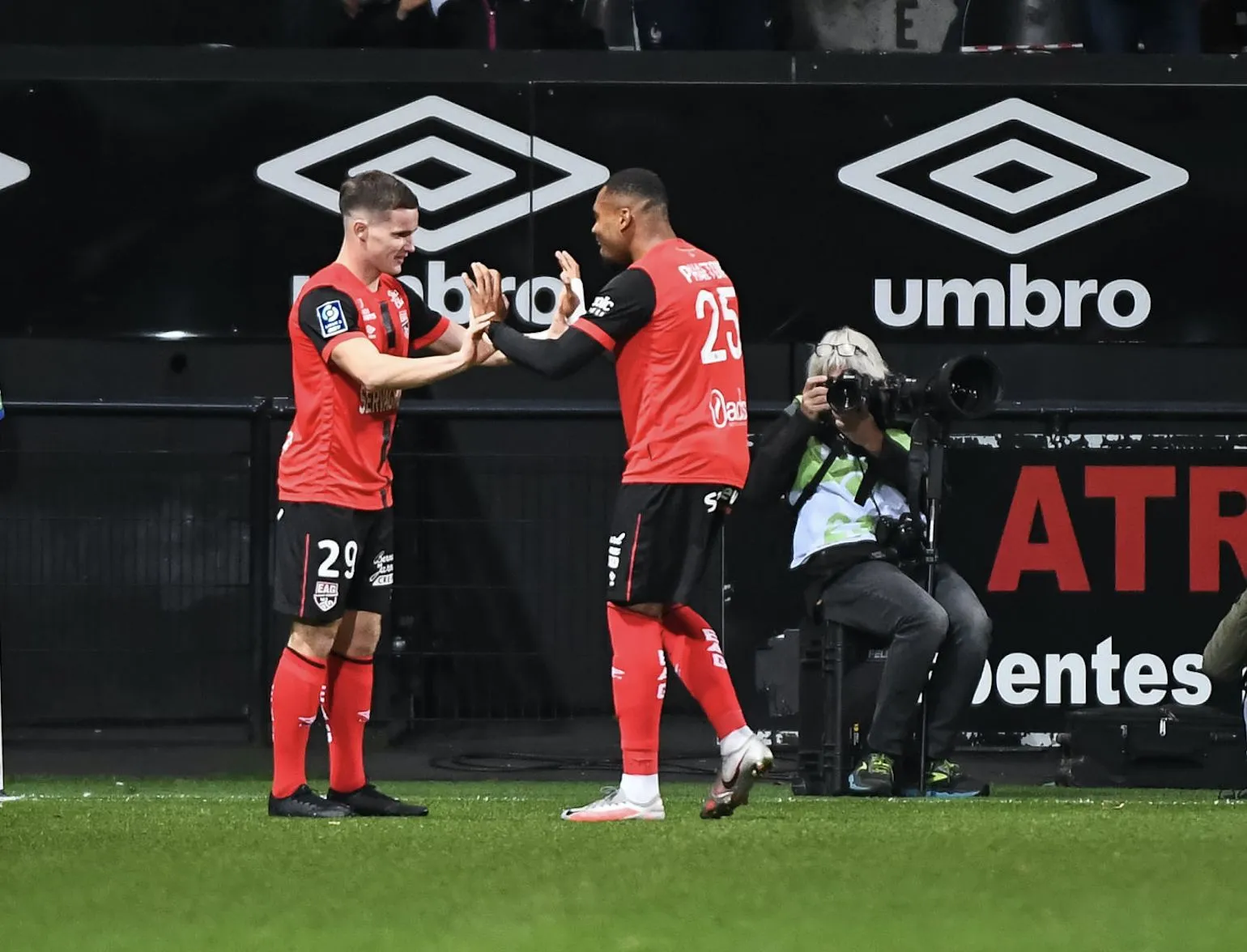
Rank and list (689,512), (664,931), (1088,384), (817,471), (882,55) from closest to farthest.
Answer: (664,931), (689,512), (817,471), (882,55), (1088,384)

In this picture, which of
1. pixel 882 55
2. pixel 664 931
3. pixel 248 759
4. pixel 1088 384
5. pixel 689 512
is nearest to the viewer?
pixel 664 931

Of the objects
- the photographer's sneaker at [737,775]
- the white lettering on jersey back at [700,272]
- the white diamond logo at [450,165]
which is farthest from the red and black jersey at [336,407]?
the white diamond logo at [450,165]

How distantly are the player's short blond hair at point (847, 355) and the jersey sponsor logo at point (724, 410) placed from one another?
150cm

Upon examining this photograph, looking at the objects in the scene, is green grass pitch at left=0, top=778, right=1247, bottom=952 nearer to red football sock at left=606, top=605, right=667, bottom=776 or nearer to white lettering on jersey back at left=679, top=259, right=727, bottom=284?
red football sock at left=606, top=605, right=667, bottom=776

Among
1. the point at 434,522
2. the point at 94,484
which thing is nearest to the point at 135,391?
the point at 94,484

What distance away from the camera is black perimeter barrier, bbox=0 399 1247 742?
9508 mm

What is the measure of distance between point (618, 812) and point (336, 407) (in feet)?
4.81

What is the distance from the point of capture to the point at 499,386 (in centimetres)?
1061

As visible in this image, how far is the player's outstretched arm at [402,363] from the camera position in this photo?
263 inches

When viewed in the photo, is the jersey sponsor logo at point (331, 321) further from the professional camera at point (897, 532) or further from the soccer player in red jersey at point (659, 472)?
the professional camera at point (897, 532)

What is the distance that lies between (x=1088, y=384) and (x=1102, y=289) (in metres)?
0.72

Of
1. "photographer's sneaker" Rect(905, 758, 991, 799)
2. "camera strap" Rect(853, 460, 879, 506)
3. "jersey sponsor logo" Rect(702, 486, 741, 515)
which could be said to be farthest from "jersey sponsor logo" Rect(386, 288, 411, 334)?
"photographer's sneaker" Rect(905, 758, 991, 799)

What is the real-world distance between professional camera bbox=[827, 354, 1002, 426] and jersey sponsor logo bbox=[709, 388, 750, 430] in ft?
3.92

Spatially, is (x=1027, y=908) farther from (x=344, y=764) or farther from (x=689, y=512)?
(x=344, y=764)
